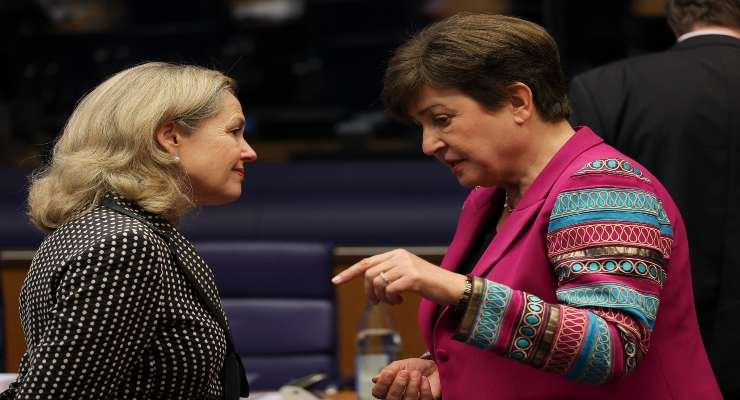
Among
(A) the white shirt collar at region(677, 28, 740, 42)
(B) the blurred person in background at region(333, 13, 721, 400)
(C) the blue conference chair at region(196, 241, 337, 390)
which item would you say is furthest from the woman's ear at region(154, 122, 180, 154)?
(C) the blue conference chair at region(196, 241, 337, 390)

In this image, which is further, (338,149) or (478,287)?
(338,149)

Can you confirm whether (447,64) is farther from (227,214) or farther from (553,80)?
(227,214)

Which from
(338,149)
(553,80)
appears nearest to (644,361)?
(553,80)

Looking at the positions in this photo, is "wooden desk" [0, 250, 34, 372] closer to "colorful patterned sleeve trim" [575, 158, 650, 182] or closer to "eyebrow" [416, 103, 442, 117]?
"eyebrow" [416, 103, 442, 117]

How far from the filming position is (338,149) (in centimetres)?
511

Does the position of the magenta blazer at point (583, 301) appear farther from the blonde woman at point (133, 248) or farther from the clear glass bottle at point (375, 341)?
the clear glass bottle at point (375, 341)

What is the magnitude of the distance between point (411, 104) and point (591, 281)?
447mm

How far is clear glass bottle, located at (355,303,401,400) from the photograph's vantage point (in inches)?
110

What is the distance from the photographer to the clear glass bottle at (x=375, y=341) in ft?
9.16

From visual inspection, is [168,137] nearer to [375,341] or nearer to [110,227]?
[110,227]

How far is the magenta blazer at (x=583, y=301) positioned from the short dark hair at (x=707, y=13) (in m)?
0.97

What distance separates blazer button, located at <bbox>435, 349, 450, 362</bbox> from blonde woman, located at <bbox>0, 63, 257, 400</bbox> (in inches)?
13.6

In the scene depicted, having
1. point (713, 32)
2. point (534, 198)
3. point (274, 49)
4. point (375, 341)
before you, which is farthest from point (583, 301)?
point (274, 49)

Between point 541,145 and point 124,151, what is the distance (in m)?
0.67
